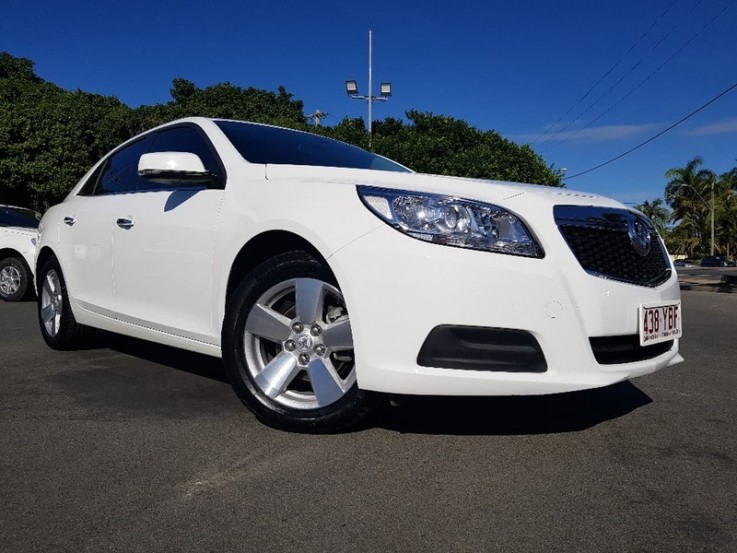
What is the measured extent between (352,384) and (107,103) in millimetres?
27643

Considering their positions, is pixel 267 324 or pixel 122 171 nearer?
pixel 267 324

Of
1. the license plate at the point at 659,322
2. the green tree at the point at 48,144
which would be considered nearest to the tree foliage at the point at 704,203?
the green tree at the point at 48,144

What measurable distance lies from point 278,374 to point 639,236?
1.72 meters

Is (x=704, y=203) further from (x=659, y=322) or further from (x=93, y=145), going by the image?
(x=659, y=322)

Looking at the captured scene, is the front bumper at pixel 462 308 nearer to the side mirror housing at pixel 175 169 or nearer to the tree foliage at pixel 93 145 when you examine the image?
the side mirror housing at pixel 175 169

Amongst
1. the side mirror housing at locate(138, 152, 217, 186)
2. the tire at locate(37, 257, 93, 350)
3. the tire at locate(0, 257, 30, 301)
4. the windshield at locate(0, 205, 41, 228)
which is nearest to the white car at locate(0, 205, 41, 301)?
the tire at locate(0, 257, 30, 301)

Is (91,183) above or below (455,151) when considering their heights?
below

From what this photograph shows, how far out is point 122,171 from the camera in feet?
14.2

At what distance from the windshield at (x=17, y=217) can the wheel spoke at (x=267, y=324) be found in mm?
7406

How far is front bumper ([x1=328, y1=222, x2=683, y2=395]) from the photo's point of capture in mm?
2398

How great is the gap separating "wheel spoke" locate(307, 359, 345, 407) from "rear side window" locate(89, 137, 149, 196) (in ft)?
6.64

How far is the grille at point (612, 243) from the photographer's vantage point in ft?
8.47

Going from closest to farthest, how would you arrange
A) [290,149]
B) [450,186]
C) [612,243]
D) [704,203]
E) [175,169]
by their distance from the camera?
[450,186], [612,243], [175,169], [290,149], [704,203]

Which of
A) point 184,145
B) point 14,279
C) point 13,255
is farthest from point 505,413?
point 13,255
